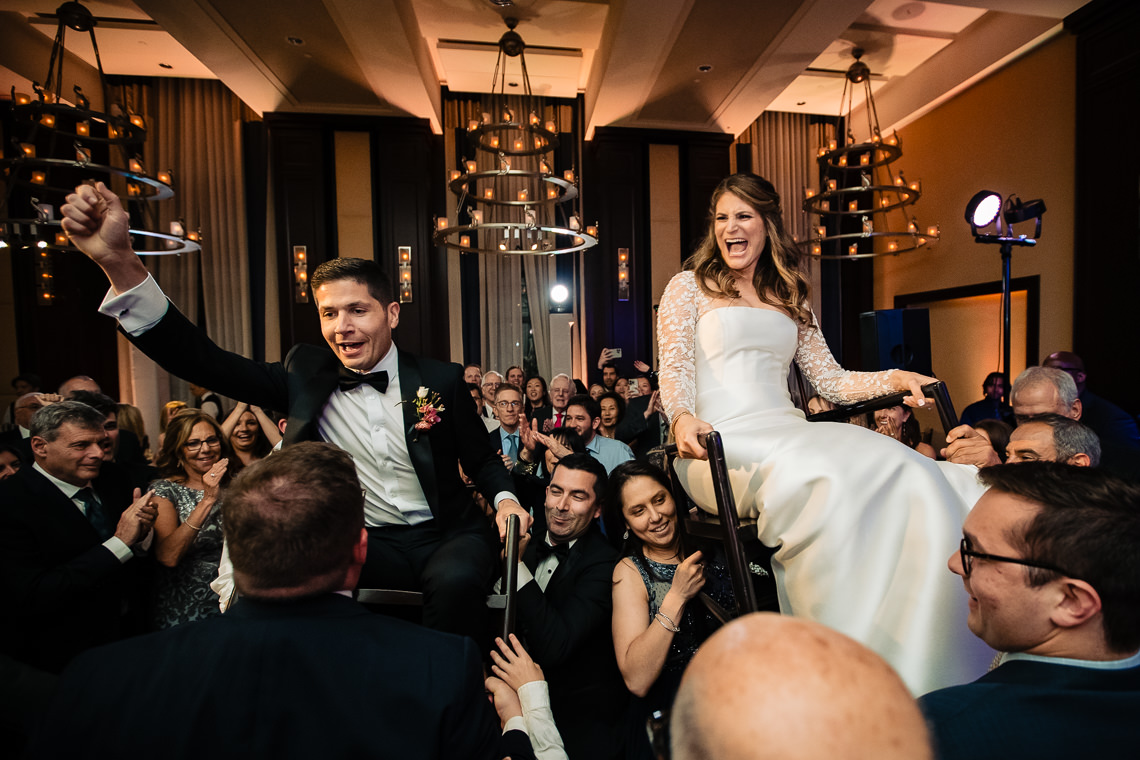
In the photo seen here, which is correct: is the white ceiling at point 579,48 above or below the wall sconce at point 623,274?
above

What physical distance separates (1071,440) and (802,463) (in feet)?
4.52

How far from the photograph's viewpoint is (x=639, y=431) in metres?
5.14

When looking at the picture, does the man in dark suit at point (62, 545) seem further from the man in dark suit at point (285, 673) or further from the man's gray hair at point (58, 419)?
the man in dark suit at point (285, 673)

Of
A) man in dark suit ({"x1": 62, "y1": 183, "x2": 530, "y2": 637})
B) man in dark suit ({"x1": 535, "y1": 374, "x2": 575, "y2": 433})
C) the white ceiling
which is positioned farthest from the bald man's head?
the white ceiling

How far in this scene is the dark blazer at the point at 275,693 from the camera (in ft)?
2.90

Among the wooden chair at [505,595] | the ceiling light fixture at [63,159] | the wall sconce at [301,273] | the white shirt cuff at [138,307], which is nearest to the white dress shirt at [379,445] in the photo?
the wooden chair at [505,595]

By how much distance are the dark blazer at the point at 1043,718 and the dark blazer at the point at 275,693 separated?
702mm

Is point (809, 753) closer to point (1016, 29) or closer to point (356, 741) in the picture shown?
point (356, 741)

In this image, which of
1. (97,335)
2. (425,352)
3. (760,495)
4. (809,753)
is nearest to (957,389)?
(425,352)

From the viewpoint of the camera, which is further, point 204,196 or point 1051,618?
point 204,196

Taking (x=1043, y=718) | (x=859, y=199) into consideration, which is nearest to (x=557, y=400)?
(x=1043, y=718)

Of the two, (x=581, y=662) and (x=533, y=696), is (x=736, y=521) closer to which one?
(x=533, y=696)

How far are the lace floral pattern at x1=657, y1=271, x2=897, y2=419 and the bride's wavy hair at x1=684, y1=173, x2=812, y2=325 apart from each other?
59 millimetres

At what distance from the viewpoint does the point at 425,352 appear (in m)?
8.10
